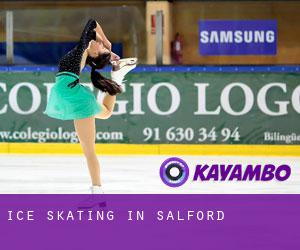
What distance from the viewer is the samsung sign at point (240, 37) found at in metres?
11.5

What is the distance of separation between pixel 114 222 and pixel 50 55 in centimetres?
637

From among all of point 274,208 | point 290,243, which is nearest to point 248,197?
point 274,208

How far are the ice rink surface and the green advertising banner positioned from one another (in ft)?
1.87

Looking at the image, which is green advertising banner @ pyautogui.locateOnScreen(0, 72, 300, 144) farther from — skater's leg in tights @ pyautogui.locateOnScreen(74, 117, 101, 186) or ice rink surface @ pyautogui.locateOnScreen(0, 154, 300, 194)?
skater's leg in tights @ pyautogui.locateOnScreen(74, 117, 101, 186)

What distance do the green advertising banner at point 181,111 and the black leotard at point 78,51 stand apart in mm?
5966

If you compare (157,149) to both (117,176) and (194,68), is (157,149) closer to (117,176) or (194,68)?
(194,68)

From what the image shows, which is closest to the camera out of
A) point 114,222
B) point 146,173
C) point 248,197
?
point 114,222

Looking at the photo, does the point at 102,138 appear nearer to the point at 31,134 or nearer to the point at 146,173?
the point at 31,134

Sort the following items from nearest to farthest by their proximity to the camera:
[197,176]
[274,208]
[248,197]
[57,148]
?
[274,208], [248,197], [197,176], [57,148]

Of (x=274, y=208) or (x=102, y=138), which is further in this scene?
(x=102, y=138)

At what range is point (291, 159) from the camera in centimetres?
1081

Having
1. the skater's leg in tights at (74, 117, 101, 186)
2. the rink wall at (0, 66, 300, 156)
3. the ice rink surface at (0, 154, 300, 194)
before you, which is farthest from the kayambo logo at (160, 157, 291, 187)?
the skater's leg in tights at (74, 117, 101, 186)

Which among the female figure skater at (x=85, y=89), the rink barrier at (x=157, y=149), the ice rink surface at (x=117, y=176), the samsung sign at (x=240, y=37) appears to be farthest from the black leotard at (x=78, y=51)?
the samsung sign at (x=240, y=37)

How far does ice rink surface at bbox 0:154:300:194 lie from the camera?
767cm
